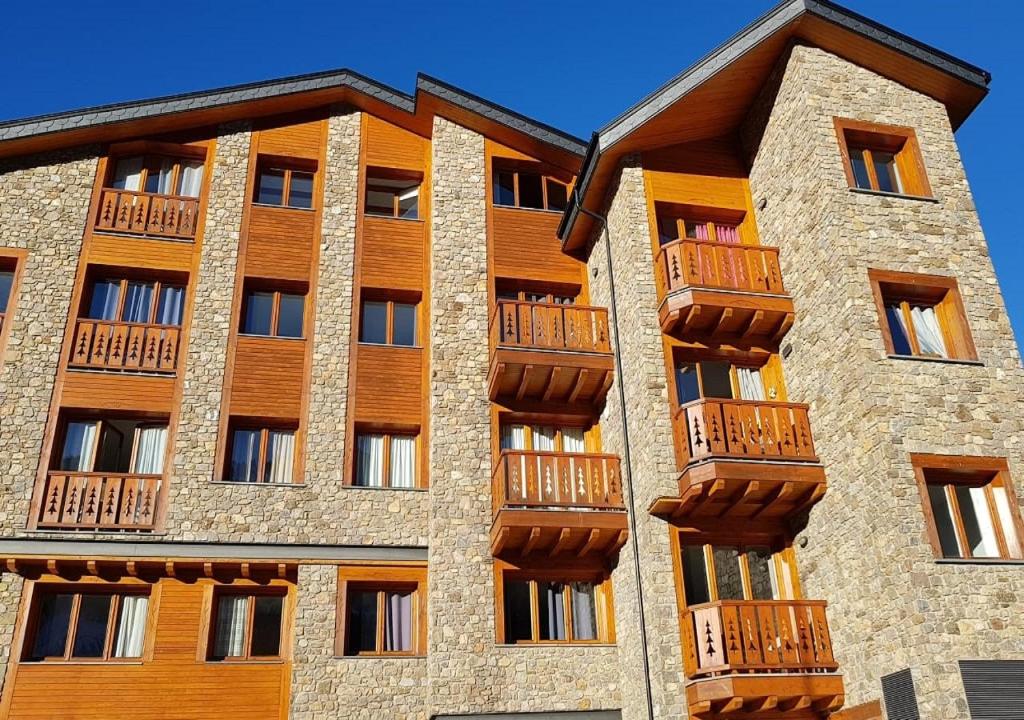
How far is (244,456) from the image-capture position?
1853 centimetres

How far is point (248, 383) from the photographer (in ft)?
62.4

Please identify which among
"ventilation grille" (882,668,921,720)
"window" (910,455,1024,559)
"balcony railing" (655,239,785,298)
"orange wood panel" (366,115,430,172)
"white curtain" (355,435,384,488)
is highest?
"orange wood panel" (366,115,430,172)

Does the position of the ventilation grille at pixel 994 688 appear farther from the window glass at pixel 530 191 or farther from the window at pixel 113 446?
the window at pixel 113 446

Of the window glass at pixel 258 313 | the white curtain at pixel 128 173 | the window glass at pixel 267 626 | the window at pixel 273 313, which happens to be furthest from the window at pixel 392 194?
the window glass at pixel 267 626

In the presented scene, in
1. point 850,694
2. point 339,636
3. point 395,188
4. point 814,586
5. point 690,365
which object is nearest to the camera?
point 850,694

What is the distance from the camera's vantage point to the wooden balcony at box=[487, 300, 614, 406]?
18531 mm

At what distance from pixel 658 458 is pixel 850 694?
471 cm

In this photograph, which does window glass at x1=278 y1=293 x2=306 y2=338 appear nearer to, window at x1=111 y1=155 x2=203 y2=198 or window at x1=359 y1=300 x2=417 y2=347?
window at x1=359 y1=300 x2=417 y2=347

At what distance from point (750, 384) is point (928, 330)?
330 centimetres

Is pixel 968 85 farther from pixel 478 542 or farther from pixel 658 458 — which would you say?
pixel 478 542

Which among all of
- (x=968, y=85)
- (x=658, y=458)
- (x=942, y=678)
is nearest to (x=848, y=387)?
(x=658, y=458)

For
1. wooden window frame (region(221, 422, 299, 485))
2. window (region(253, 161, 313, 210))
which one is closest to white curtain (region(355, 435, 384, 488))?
wooden window frame (region(221, 422, 299, 485))

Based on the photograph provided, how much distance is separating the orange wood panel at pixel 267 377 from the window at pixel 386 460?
60.2 inches

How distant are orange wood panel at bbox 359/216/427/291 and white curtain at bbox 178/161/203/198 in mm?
3858
